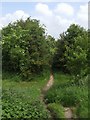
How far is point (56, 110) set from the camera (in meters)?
10.7

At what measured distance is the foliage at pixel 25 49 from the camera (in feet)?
58.8

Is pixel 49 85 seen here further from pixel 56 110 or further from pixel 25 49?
pixel 56 110

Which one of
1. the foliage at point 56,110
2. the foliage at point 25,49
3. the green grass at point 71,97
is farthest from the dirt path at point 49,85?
the foliage at point 56,110

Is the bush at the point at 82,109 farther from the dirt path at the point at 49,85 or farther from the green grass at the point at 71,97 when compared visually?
the dirt path at the point at 49,85

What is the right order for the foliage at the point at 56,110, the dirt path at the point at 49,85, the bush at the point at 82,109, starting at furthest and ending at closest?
the dirt path at the point at 49,85 → the foliage at the point at 56,110 → the bush at the point at 82,109

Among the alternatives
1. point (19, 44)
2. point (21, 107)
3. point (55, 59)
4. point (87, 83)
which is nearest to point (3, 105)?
point (21, 107)

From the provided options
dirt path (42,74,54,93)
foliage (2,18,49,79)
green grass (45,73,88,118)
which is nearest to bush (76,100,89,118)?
green grass (45,73,88,118)

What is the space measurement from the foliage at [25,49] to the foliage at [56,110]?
641 centimetres

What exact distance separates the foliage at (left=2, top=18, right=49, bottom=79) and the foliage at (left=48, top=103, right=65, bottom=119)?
641 centimetres

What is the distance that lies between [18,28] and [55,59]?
14.2ft

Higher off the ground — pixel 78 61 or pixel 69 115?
pixel 78 61

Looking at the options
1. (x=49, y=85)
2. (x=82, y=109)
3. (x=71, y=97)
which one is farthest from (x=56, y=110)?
(x=49, y=85)

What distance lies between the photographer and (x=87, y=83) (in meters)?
14.9

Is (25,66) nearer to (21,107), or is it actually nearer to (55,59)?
(55,59)
